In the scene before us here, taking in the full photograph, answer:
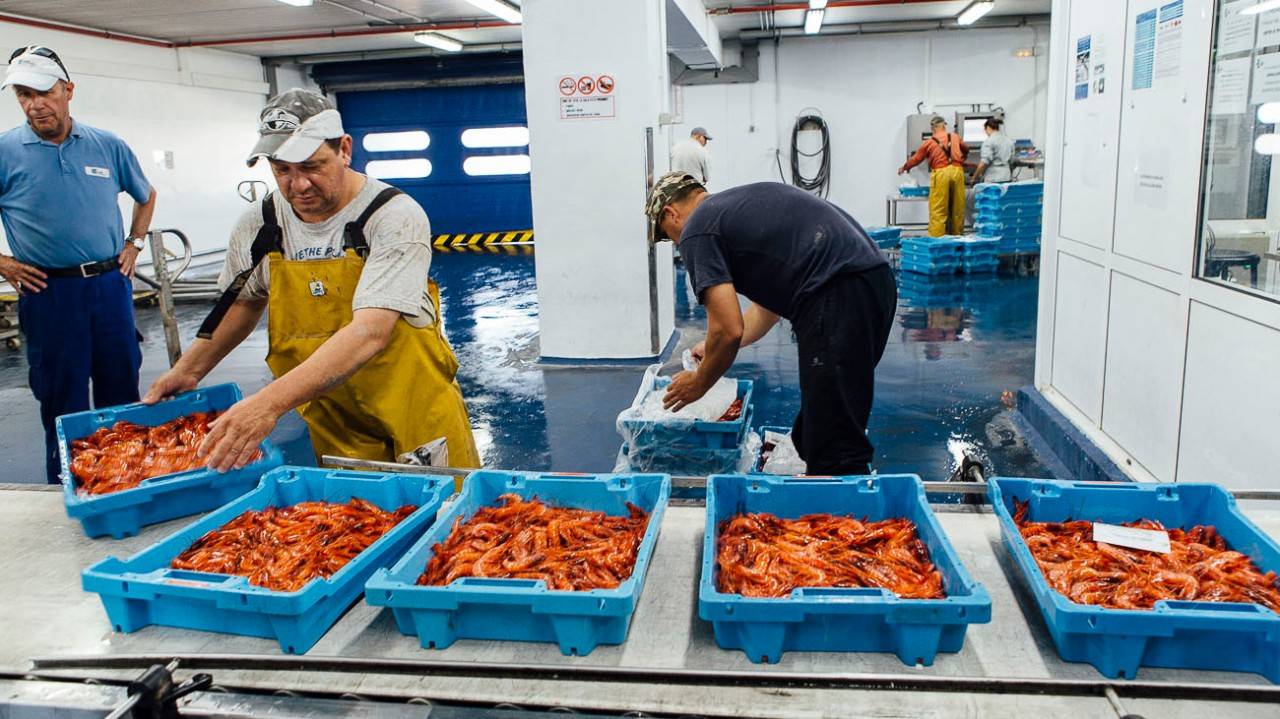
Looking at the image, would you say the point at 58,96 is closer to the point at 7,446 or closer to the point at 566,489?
the point at 7,446

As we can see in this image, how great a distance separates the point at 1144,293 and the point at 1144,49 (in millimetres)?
1172

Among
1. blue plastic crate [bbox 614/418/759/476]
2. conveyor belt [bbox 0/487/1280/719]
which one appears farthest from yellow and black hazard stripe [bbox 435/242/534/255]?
conveyor belt [bbox 0/487/1280/719]

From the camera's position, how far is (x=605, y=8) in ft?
23.0

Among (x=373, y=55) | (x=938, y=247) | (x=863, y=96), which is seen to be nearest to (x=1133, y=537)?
(x=938, y=247)

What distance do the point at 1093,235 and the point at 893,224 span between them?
12051 mm

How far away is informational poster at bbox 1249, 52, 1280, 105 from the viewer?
10.6ft

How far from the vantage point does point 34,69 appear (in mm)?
3961

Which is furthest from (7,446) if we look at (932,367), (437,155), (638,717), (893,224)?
(893,224)

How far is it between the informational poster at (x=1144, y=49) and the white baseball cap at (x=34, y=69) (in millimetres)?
4978

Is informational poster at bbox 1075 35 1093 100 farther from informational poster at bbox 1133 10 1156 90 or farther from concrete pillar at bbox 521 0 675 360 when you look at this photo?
concrete pillar at bbox 521 0 675 360

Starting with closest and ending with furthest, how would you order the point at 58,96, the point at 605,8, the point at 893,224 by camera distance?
the point at 58,96 → the point at 605,8 → the point at 893,224

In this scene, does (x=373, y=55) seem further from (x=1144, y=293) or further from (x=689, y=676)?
(x=689, y=676)

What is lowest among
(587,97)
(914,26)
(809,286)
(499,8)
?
(809,286)

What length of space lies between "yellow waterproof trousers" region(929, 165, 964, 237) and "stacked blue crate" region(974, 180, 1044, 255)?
27.2 inches
